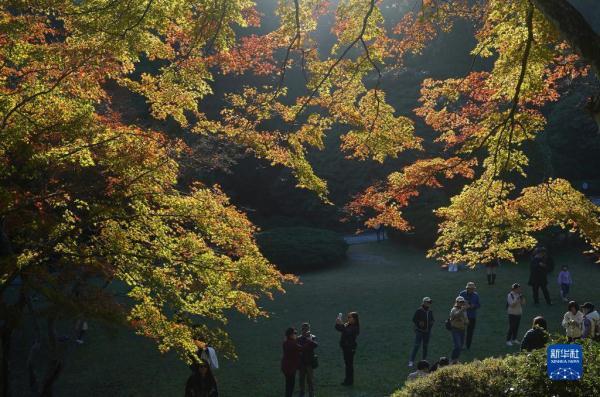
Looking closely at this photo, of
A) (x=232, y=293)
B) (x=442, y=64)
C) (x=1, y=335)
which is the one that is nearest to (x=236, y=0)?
(x=232, y=293)

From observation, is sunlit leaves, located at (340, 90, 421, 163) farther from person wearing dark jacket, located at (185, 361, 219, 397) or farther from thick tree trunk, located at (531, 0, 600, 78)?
person wearing dark jacket, located at (185, 361, 219, 397)

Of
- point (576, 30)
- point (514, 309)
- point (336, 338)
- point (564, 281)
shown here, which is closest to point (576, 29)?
point (576, 30)

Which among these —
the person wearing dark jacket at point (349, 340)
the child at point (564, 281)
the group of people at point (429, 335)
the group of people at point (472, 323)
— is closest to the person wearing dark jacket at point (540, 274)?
the child at point (564, 281)

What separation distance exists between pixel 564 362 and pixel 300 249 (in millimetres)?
15473

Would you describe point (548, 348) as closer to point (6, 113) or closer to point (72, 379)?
point (6, 113)

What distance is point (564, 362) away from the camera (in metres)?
5.84

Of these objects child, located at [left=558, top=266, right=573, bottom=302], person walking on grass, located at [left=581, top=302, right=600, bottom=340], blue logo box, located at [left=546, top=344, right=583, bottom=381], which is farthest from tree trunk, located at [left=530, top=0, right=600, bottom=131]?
child, located at [left=558, top=266, right=573, bottom=302]

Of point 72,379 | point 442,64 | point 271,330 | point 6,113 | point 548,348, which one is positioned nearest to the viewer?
point 548,348

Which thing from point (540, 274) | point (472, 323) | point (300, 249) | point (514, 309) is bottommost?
point (472, 323)

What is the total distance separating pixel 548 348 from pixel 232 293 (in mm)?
4038

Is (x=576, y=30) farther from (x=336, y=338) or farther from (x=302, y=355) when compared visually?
(x=336, y=338)

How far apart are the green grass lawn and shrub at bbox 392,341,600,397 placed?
2.79 m

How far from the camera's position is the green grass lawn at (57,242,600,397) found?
1058 cm

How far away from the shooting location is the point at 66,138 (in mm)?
7270
